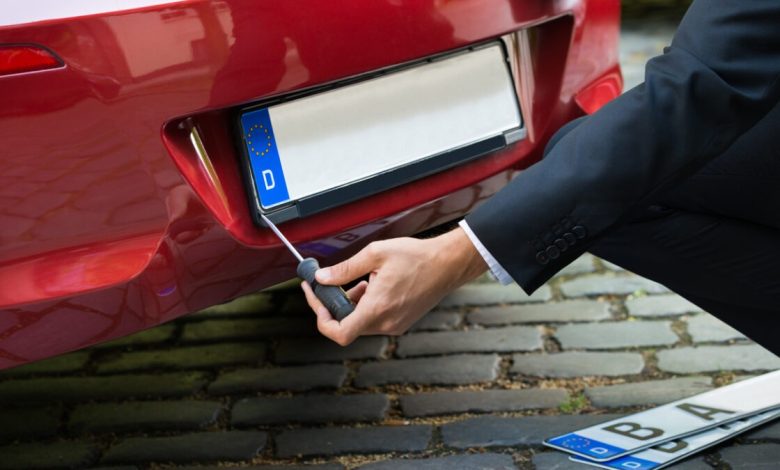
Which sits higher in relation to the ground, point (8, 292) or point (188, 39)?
point (188, 39)

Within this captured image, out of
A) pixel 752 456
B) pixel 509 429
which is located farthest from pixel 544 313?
pixel 752 456

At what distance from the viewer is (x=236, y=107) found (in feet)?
7.32

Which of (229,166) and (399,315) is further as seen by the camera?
(229,166)

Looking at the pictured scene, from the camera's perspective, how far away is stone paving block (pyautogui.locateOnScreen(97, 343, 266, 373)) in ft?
10.5

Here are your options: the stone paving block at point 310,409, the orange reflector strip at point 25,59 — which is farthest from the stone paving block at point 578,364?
the orange reflector strip at point 25,59

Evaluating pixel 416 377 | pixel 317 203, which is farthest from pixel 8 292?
pixel 416 377

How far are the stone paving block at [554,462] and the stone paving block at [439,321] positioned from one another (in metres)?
0.91

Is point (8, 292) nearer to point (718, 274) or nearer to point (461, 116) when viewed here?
point (461, 116)

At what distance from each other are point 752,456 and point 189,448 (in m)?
1.24

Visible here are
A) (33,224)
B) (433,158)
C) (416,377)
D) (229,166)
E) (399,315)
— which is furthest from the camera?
(416,377)

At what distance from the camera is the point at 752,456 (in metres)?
2.36

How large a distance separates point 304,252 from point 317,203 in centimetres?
11

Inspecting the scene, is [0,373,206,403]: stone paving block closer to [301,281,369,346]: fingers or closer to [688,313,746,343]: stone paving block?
[301,281,369,346]: fingers

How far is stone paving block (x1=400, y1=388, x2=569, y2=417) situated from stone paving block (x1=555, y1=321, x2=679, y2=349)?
12.9 inches
